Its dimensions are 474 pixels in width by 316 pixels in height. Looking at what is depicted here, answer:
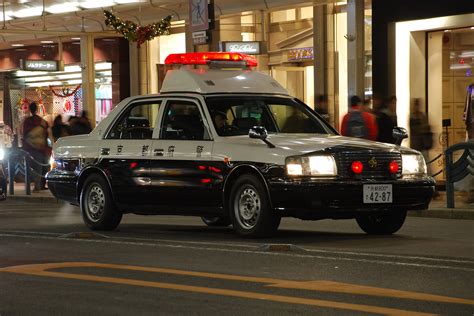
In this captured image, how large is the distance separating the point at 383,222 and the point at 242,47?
13.3 m

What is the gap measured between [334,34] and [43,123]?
6.57 meters

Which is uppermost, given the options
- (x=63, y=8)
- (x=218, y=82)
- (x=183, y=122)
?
(x=63, y=8)

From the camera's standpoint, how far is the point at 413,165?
12.7m

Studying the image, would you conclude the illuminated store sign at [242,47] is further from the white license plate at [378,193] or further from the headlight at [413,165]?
the white license plate at [378,193]

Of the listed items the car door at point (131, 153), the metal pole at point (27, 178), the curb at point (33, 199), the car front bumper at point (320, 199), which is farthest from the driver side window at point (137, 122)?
the metal pole at point (27, 178)

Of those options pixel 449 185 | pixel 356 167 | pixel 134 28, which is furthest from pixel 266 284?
pixel 134 28

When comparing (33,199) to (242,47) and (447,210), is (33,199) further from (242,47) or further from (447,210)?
(447,210)

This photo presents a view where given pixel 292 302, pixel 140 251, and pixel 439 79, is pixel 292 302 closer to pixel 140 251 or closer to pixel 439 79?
pixel 140 251

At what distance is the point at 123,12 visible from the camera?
97.1 feet

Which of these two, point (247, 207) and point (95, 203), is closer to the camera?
point (247, 207)

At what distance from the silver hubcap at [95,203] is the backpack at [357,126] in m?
4.93

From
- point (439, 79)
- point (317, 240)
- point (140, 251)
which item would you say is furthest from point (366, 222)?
point (439, 79)

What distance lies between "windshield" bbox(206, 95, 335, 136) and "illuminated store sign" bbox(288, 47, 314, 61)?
13.3 m

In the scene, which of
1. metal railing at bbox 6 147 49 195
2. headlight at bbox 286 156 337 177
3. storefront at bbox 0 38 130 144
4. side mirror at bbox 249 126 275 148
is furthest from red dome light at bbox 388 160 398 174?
storefront at bbox 0 38 130 144
